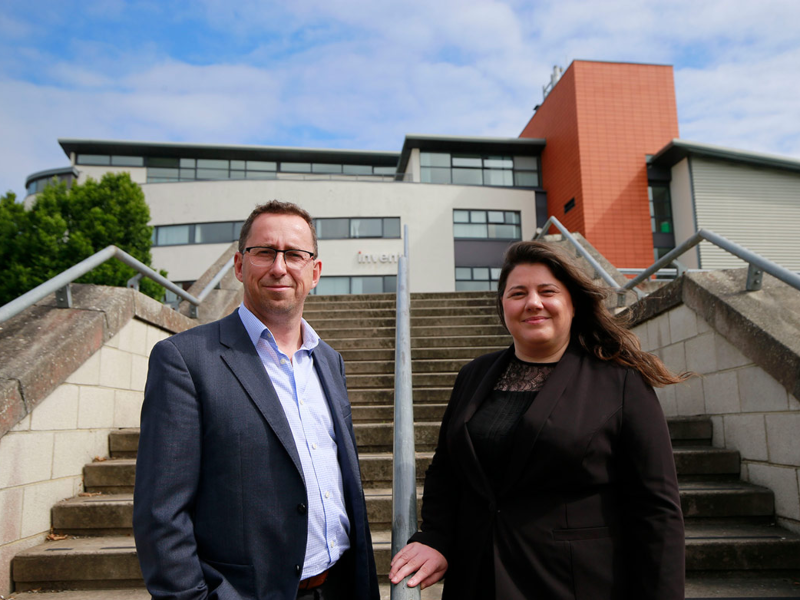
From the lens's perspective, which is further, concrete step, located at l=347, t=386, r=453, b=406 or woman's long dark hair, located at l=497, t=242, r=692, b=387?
concrete step, located at l=347, t=386, r=453, b=406

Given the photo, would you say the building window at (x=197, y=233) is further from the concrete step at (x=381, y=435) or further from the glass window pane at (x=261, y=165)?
the concrete step at (x=381, y=435)

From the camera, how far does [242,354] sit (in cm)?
162

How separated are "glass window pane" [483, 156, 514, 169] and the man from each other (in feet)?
81.2

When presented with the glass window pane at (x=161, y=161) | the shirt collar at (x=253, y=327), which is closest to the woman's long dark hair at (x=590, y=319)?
the shirt collar at (x=253, y=327)

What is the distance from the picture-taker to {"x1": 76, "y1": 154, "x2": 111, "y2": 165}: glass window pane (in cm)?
2708

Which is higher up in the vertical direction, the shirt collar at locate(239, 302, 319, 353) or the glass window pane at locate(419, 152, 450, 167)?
the glass window pane at locate(419, 152, 450, 167)

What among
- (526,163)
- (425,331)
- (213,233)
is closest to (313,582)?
(425,331)

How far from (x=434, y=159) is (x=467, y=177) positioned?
5.54ft

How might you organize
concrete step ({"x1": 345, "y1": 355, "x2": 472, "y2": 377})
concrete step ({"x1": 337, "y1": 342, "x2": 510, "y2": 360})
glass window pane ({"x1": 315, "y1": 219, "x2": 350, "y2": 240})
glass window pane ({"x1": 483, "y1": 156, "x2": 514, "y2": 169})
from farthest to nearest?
glass window pane ({"x1": 483, "y1": 156, "x2": 514, "y2": 169}) < glass window pane ({"x1": 315, "y1": 219, "x2": 350, "y2": 240}) < concrete step ({"x1": 337, "y1": 342, "x2": 510, "y2": 360}) < concrete step ({"x1": 345, "y1": 355, "x2": 472, "y2": 377})

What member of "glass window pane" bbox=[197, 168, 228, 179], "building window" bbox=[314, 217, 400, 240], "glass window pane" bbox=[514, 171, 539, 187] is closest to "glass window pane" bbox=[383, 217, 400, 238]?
"building window" bbox=[314, 217, 400, 240]

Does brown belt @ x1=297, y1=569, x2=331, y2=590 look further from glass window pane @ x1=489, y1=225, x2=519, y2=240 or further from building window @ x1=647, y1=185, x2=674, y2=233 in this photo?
glass window pane @ x1=489, y1=225, x2=519, y2=240

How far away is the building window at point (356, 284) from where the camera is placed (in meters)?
22.5

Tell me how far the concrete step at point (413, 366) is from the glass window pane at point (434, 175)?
66.3 ft

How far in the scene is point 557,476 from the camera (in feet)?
4.96
